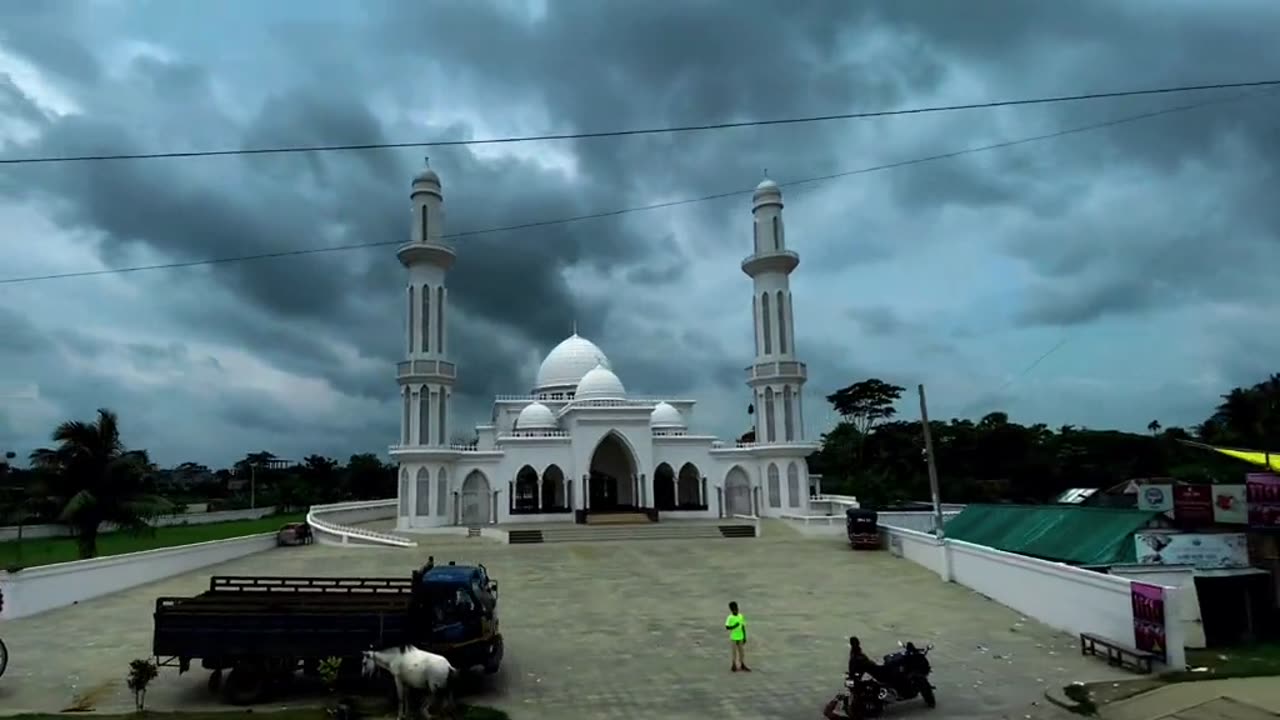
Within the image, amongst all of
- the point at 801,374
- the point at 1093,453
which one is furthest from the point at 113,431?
the point at 1093,453

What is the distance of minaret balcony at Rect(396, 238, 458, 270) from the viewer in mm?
32500

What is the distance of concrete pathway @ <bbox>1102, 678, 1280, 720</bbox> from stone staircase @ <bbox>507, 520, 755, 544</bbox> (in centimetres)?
1982

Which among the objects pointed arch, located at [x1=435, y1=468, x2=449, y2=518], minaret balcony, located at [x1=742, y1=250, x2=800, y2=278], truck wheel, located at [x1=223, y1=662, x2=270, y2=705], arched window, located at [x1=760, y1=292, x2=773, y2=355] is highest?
minaret balcony, located at [x1=742, y1=250, x2=800, y2=278]

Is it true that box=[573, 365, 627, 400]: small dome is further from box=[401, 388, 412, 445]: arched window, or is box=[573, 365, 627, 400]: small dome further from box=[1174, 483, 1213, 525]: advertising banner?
box=[1174, 483, 1213, 525]: advertising banner

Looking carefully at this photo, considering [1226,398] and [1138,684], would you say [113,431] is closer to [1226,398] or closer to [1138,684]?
[1138,684]

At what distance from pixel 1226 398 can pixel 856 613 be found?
4018 cm

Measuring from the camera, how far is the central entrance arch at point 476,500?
33.5 metres

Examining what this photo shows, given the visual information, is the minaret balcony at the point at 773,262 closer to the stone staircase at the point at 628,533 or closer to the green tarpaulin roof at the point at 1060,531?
the stone staircase at the point at 628,533

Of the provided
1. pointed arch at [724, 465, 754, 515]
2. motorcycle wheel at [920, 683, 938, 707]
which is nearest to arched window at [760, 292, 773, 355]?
pointed arch at [724, 465, 754, 515]

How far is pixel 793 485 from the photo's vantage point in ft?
113

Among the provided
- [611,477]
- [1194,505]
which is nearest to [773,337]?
[611,477]

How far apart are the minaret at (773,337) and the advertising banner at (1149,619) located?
2494 centimetres

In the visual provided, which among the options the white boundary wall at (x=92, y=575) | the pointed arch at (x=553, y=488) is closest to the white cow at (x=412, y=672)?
the white boundary wall at (x=92, y=575)

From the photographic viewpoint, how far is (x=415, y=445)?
31938 millimetres
